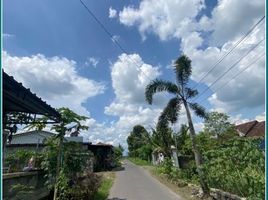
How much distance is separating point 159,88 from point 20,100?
12.0 meters

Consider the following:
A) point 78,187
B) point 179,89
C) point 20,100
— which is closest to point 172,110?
point 179,89

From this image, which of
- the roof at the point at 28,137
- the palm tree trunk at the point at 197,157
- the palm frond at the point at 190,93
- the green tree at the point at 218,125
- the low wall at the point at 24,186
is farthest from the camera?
the roof at the point at 28,137

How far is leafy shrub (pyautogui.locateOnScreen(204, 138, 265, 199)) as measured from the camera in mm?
→ 10788

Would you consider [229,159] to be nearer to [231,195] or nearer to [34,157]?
[231,195]

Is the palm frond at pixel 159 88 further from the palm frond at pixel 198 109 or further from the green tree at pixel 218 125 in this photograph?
the green tree at pixel 218 125

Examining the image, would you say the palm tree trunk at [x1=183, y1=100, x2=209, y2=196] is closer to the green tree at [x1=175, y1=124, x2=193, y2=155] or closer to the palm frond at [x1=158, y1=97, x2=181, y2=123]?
the palm frond at [x1=158, y1=97, x2=181, y2=123]

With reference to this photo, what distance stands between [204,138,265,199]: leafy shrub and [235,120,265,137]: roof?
25743mm

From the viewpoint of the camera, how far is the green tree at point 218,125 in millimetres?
27516

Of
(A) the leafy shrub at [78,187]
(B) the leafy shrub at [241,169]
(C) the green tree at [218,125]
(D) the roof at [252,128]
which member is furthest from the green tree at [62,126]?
(D) the roof at [252,128]

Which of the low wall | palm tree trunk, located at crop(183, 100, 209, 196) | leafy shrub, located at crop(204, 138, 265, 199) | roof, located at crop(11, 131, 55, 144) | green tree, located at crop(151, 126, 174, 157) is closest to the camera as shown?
the low wall

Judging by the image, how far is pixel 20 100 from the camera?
7.71 metres

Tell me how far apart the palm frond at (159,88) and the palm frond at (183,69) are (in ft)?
1.88

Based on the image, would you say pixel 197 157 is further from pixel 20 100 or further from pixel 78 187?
pixel 20 100

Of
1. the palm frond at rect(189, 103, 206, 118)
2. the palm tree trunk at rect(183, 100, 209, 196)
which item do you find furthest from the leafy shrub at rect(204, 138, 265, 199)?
the palm frond at rect(189, 103, 206, 118)
